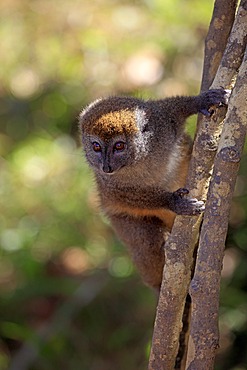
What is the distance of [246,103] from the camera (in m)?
3.07

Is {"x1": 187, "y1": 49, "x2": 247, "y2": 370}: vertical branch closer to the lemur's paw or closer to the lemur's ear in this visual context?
the lemur's paw

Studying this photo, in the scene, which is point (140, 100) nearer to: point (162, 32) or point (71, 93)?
point (162, 32)

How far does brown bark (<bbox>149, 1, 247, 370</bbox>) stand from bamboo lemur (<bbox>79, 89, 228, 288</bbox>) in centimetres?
76

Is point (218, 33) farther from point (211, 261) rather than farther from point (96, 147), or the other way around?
point (211, 261)

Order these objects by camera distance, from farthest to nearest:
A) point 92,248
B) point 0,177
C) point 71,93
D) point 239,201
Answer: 1. point 71,93
2. point 0,177
3. point 92,248
4. point 239,201

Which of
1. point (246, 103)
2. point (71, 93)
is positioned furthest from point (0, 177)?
point (246, 103)

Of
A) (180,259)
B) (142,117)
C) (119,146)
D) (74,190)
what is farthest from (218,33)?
(74,190)

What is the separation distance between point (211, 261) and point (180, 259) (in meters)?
0.30

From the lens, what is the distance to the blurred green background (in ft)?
19.9

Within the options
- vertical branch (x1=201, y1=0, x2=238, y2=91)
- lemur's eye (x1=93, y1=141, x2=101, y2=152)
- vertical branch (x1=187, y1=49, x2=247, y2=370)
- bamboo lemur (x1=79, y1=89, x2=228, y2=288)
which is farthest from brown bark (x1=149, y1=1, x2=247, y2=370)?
lemur's eye (x1=93, y1=141, x2=101, y2=152)

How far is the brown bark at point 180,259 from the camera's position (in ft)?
10.7

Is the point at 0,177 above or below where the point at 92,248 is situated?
above

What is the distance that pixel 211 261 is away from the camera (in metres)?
3.00

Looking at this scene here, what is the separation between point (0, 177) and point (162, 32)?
2.22 m
